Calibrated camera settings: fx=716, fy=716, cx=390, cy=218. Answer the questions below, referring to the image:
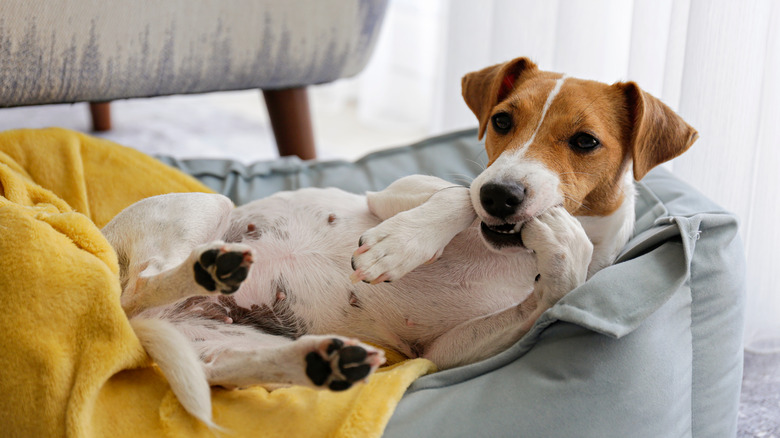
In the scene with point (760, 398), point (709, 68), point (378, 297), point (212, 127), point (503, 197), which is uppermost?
point (709, 68)

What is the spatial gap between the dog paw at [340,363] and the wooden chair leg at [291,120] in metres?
1.81

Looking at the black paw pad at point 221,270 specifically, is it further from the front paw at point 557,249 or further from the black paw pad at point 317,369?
the front paw at point 557,249

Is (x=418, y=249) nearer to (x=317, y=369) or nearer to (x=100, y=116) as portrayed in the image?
(x=317, y=369)

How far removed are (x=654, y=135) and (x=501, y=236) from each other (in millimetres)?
413

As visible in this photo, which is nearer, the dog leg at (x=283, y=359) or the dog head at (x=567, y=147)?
the dog leg at (x=283, y=359)

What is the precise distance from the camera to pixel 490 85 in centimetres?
173

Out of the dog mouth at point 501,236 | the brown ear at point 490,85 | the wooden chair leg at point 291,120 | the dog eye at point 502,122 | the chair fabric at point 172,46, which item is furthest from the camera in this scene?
the wooden chair leg at point 291,120

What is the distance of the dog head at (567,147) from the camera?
1394mm

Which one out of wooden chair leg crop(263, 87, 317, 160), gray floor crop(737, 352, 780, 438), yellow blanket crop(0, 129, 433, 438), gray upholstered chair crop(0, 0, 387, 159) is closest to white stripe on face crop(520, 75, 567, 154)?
yellow blanket crop(0, 129, 433, 438)

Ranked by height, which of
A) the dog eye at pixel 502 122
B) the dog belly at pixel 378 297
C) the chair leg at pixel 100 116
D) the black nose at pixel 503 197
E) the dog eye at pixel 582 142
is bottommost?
the chair leg at pixel 100 116

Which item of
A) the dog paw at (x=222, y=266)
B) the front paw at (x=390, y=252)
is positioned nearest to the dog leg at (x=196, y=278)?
the dog paw at (x=222, y=266)

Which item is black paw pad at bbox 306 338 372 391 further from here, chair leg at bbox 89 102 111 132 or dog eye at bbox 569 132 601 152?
chair leg at bbox 89 102 111 132

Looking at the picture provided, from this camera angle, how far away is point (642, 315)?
1.36 meters

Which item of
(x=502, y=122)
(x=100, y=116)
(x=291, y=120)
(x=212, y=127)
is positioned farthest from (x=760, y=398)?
(x=100, y=116)
